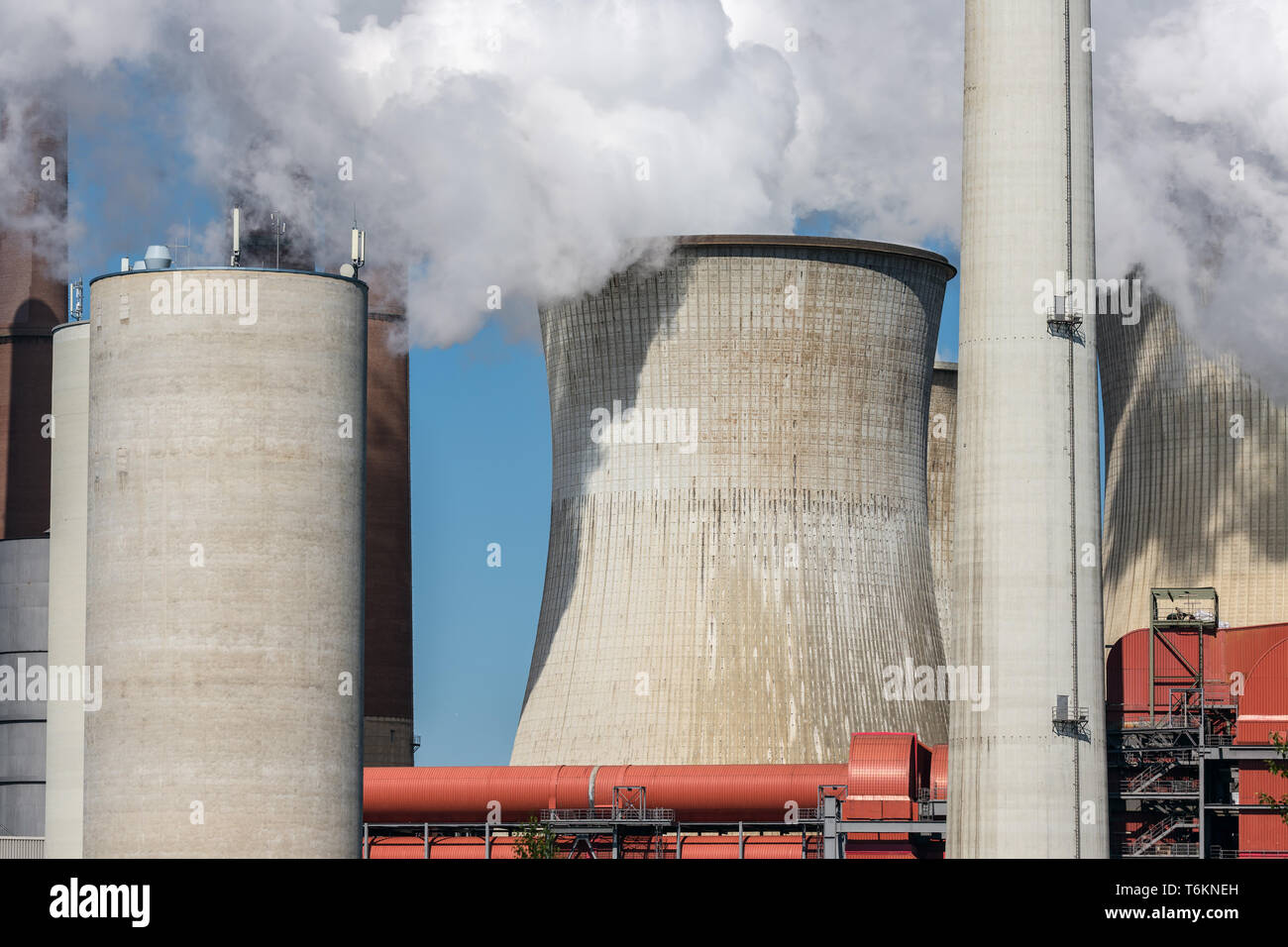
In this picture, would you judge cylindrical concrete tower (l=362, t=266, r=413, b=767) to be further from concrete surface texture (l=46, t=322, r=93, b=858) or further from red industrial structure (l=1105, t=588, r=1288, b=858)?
red industrial structure (l=1105, t=588, r=1288, b=858)

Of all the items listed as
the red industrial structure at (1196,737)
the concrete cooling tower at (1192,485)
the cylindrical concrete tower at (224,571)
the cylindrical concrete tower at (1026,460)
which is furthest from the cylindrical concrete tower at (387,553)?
the cylindrical concrete tower at (1026,460)

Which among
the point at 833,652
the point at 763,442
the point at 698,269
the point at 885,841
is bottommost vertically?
the point at 885,841

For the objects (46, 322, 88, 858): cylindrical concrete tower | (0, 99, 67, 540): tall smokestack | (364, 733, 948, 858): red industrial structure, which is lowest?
(364, 733, 948, 858): red industrial structure

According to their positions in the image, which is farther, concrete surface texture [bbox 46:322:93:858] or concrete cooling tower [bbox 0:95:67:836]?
concrete cooling tower [bbox 0:95:67:836]

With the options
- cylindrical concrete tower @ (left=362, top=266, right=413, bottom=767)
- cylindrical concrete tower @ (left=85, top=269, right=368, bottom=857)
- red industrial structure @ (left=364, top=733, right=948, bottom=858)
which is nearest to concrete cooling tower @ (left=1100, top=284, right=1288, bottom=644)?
red industrial structure @ (left=364, top=733, right=948, bottom=858)

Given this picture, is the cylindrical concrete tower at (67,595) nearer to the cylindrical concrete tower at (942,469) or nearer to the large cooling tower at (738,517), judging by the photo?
the large cooling tower at (738,517)
